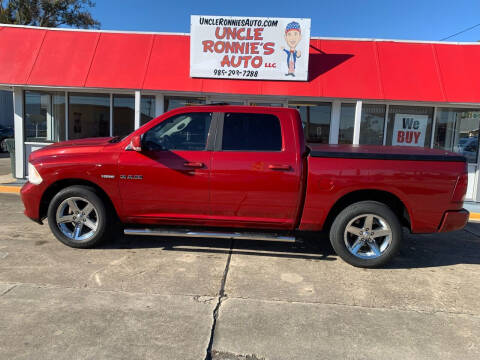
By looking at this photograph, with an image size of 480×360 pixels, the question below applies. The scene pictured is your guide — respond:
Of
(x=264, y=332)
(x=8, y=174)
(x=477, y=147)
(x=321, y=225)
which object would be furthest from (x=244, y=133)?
(x=8, y=174)

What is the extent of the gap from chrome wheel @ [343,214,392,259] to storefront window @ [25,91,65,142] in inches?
356

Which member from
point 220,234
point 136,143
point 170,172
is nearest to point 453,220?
point 220,234

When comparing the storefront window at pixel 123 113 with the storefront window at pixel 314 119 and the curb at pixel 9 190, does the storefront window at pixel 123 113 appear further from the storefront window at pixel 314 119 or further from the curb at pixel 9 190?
the storefront window at pixel 314 119

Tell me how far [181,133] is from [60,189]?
190 cm

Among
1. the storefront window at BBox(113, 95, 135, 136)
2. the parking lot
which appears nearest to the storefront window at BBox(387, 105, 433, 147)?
the parking lot

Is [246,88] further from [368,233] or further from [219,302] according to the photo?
[219,302]

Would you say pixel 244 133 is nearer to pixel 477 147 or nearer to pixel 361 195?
pixel 361 195

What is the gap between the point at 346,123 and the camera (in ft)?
32.2

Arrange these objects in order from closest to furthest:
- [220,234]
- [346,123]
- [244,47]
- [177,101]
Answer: [220,234]
[244,47]
[346,123]
[177,101]

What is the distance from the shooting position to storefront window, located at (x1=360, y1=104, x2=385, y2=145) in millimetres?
9766

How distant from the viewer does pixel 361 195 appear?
4.67 metres

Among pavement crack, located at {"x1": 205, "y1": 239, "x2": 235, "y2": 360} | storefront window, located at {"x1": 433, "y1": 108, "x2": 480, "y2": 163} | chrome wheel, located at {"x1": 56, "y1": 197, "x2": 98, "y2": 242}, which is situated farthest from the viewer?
storefront window, located at {"x1": 433, "y1": 108, "x2": 480, "y2": 163}

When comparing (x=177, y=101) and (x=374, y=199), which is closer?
(x=374, y=199)

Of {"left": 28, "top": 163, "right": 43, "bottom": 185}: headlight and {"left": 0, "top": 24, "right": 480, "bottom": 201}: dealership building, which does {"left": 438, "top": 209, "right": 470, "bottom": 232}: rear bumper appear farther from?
{"left": 28, "top": 163, "right": 43, "bottom": 185}: headlight
